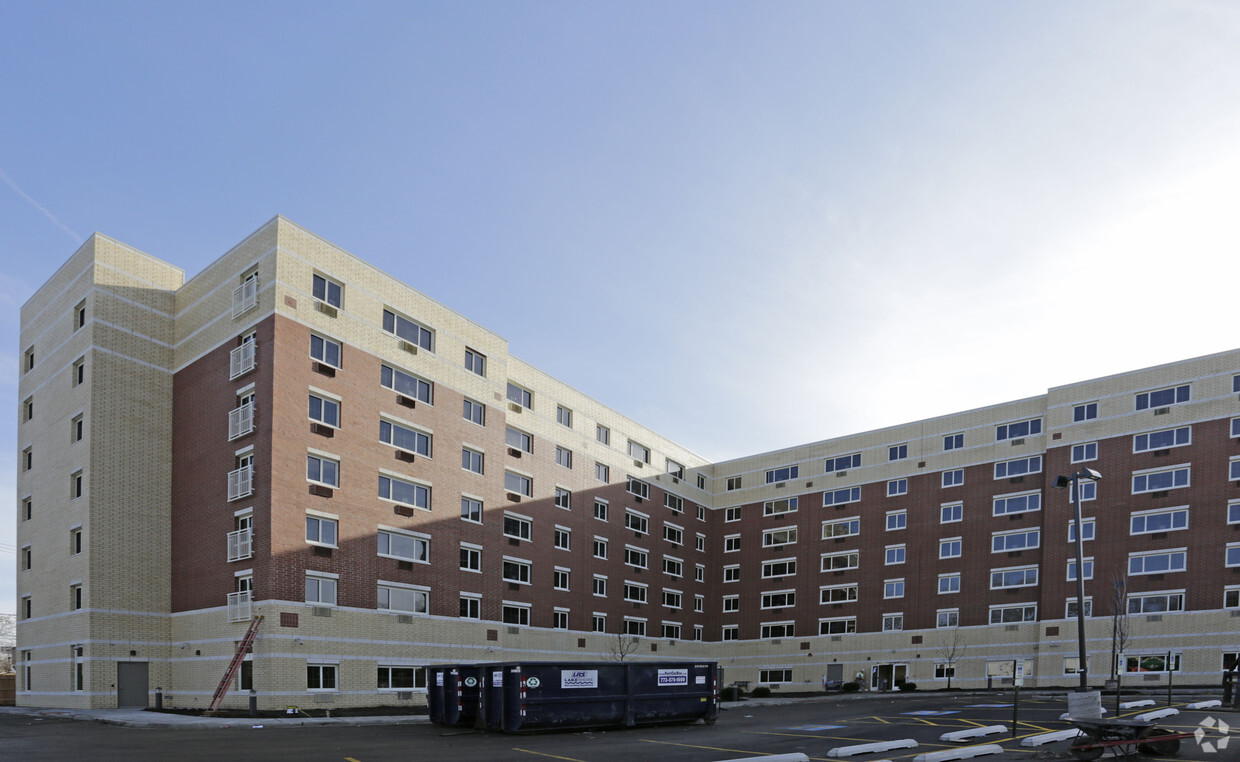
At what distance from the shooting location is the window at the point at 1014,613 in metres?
55.0

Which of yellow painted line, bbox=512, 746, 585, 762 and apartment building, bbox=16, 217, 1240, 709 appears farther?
apartment building, bbox=16, 217, 1240, 709

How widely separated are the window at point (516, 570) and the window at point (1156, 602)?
34557mm

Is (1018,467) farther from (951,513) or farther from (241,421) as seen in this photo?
(241,421)

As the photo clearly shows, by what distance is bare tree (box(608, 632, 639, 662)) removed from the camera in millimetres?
56688

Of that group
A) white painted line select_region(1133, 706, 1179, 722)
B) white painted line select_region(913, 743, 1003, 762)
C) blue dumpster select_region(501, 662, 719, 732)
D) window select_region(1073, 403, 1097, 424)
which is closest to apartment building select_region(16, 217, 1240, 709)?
window select_region(1073, 403, 1097, 424)

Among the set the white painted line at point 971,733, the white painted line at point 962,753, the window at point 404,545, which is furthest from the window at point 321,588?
the white painted line at point 962,753

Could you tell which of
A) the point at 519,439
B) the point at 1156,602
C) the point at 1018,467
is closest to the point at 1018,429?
the point at 1018,467

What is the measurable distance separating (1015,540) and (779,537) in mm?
17686

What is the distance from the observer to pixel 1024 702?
124 feet

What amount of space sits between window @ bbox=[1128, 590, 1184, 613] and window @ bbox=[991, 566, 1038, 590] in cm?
553

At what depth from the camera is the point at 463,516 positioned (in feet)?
149

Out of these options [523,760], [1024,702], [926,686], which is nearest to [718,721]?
[523,760]

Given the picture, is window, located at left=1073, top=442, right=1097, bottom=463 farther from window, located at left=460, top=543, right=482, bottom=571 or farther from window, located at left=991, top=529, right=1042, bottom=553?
window, located at left=460, top=543, right=482, bottom=571

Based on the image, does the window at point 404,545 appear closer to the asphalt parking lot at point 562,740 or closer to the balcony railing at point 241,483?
the balcony railing at point 241,483
